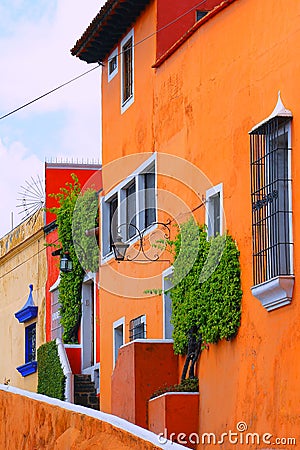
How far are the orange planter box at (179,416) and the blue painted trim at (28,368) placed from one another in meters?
11.9

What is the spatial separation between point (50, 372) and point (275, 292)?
12.5 metres

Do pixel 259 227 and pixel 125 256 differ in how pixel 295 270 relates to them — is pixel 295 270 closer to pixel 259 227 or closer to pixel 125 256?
pixel 259 227

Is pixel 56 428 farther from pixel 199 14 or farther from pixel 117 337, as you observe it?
pixel 199 14

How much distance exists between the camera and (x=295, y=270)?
15.2 m

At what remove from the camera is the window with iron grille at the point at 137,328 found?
2156 centimetres

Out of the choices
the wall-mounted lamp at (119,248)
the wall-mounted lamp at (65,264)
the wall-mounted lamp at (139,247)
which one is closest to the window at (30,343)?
the wall-mounted lamp at (65,264)

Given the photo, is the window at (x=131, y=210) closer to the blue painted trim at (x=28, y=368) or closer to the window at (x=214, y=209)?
the window at (x=214, y=209)

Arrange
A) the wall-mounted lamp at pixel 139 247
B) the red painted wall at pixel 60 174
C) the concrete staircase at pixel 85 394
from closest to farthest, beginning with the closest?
the wall-mounted lamp at pixel 139 247
the concrete staircase at pixel 85 394
the red painted wall at pixel 60 174

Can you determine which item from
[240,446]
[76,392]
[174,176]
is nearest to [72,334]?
[76,392]

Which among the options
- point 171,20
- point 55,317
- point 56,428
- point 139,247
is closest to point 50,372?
point 55,317

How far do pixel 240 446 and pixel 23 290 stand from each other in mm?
16088

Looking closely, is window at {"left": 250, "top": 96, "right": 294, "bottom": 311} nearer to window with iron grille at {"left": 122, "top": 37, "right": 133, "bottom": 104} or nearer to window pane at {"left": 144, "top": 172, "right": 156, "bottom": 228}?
window pane at {"left": 144, "top": 172, "right": 156, "bottom": 228}

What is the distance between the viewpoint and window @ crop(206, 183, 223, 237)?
17.7m

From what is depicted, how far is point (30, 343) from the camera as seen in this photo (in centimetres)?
3127
